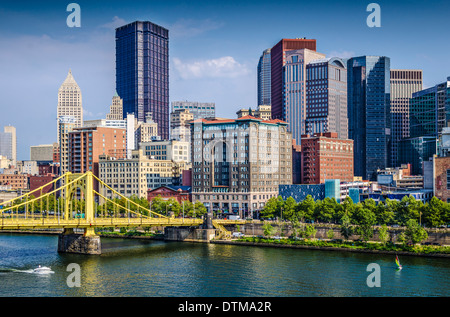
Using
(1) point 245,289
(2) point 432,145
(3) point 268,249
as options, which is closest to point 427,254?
(3) point 268,249

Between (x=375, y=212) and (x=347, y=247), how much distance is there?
11.6 m

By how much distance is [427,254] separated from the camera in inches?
2505

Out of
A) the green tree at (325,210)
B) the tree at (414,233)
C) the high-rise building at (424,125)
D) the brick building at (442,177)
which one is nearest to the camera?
the tree at (414,233)

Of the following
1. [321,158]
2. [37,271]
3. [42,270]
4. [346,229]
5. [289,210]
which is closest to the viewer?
[37,271]

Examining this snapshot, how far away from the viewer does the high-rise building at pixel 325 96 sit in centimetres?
17912

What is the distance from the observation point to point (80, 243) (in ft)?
233

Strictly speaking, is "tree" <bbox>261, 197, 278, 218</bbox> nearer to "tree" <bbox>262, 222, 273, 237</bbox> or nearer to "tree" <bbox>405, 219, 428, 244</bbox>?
"tree" <bbox>262, 222, 273, 237</bbox>

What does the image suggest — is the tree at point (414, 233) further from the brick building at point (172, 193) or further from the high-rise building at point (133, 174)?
the high-rise building at point (133, 174)

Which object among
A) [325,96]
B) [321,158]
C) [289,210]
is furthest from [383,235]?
[325,96]

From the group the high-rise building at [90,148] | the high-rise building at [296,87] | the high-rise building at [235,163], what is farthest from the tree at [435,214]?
the high-rise building at [296,87]

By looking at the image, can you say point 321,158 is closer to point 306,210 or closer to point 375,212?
point 306,210

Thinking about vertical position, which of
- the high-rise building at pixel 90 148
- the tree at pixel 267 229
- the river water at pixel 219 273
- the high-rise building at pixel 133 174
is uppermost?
the high-rise building at pixel 90 148

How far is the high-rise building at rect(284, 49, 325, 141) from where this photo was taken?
184 metres

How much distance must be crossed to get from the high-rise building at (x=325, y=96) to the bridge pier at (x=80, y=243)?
119918 millimetres
